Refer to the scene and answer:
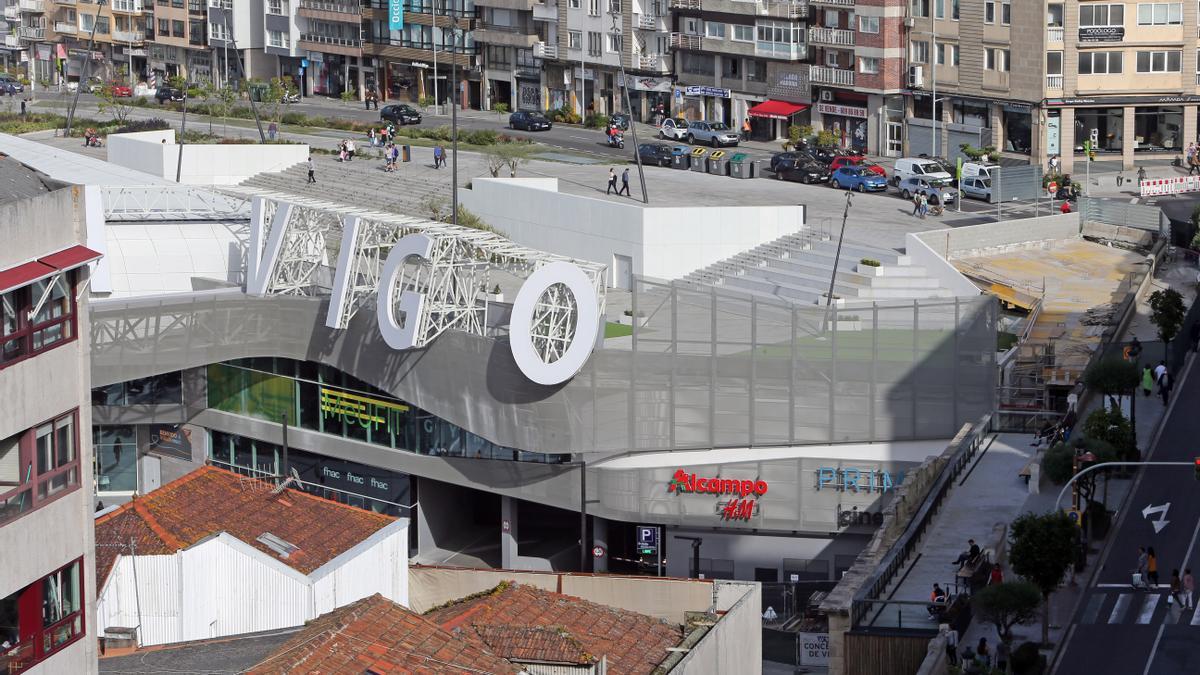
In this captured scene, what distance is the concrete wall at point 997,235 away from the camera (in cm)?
9588

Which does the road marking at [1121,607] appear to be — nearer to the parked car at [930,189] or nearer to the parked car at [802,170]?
the parked car at [930,189]

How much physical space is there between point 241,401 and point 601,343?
17974mm

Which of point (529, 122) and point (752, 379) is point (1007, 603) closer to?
point (752, 379)

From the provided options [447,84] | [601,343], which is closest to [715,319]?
[601,343]

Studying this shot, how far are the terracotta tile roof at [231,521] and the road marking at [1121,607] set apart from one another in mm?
19367

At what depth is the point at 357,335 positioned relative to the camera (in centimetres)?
8125

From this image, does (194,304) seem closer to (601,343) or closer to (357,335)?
(357,335)

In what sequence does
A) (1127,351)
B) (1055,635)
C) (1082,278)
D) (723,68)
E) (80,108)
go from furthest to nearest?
(80,108) < (723,68) < (1082,278) < (1127,351) < (1055,635)

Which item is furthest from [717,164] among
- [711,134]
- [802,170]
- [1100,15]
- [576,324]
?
[576,324]

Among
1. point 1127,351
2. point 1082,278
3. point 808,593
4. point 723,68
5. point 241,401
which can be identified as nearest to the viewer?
point 808,593

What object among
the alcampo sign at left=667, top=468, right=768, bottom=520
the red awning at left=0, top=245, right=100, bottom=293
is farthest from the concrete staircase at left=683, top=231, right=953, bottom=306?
the red awning at left=0, top=245, right=100, bottom=293

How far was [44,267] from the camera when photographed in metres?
28.6

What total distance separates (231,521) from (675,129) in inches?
3470

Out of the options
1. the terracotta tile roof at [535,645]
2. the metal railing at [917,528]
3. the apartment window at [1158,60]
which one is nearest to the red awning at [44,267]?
the terracotta tile roof at [535,645]
